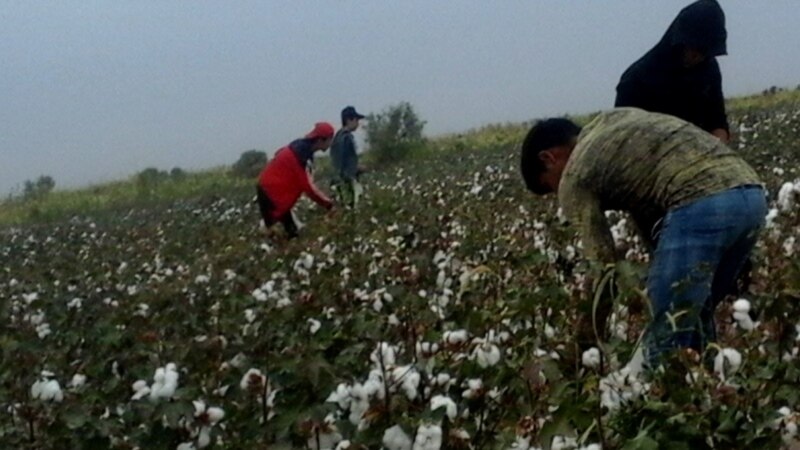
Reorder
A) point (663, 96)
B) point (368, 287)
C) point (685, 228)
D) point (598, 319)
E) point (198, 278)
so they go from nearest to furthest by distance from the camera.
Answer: point (598, 319) < point (685, 228) < point (663, 96) < point (368, 287) < point (198, 278)

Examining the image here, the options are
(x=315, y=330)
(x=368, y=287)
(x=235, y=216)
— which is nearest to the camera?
(x=315, y=330)

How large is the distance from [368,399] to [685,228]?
4.35 ft

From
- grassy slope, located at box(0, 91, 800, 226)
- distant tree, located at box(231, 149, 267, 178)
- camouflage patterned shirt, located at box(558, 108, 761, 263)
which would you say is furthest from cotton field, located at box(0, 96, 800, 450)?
distant tree, located at box(231, 149, 267, 178)

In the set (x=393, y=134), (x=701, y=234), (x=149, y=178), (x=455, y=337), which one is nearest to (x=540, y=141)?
(x=701, y=234)

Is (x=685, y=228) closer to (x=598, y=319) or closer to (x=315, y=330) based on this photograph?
(x=598, y=319)

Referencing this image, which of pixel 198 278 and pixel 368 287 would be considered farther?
pixel 198 278

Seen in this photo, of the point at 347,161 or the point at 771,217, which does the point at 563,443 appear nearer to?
the point at 771,217

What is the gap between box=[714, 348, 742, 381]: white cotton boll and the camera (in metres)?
2.74

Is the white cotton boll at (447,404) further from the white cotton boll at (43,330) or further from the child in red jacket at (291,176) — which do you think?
the child in red jacket at (291,176)

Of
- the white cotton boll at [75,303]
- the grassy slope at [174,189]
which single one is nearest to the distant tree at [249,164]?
the grassy slope at [174,189]

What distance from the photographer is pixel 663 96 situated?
435cm

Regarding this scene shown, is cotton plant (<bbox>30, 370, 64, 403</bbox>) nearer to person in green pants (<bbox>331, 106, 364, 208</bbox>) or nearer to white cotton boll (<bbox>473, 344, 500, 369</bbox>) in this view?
white cotton boll (<bbox>473, 344, 500, 369</bbox>)

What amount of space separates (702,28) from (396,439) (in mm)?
2011

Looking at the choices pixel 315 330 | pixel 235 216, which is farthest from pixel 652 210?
pixel 235 216
